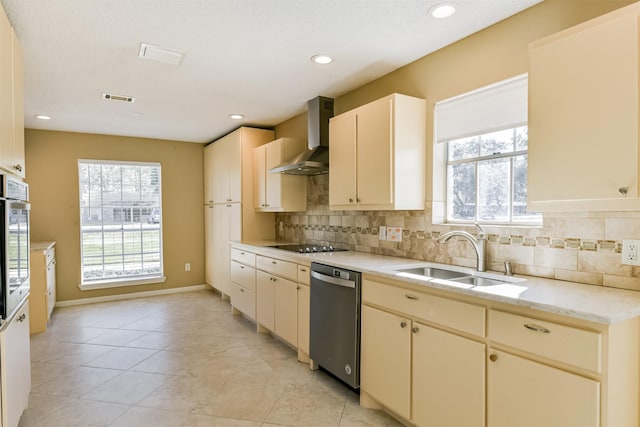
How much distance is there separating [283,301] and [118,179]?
366 cm

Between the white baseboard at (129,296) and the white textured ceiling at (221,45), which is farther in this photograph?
the white baseboard at (129,296)

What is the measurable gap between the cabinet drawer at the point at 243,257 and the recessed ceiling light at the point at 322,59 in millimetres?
2101

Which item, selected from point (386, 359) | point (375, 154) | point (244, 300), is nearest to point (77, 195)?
point (244, 300)

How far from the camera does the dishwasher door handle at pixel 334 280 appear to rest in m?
2.51

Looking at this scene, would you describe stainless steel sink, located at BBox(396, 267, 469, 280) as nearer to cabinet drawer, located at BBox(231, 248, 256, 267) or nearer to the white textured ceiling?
the white textured ceiling

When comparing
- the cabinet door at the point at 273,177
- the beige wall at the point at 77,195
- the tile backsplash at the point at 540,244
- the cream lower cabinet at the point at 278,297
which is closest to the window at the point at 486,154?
the tile backsplash at the point at 540,244

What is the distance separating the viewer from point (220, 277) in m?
5.46

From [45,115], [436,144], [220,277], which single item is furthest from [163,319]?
[436,144]

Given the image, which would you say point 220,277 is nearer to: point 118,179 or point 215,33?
point 118,179

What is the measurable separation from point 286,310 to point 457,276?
1634 millimetres

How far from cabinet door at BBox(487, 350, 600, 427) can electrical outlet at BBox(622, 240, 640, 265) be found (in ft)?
2.28

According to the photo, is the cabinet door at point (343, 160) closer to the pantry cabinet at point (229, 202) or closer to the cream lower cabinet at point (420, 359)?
the cream lower cabinet at point (420, 359)

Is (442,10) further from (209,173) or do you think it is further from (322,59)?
(209,173)

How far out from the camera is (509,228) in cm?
223
